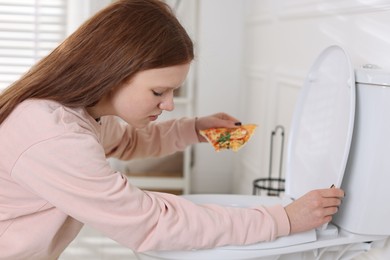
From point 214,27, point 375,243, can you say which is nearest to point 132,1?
point 375,243

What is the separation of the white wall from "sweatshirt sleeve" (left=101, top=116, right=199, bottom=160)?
4.39 feet

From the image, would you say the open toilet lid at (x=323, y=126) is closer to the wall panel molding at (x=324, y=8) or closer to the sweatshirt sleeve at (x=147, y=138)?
the wall panel molding at (x=324, y=8)

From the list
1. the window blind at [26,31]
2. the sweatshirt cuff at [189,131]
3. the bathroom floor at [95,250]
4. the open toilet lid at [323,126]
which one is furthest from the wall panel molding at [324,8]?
the window blind at [26,31]

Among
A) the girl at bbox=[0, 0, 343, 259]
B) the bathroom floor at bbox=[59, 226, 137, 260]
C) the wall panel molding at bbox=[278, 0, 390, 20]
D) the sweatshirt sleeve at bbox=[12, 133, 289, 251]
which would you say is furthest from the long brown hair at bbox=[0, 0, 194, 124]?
the bathroom floor at bbox=[59, 226, 137, 260]

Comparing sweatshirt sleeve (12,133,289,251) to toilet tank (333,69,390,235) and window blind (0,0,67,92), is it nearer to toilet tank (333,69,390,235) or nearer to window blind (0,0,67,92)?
toilet tank (333,69,390,235)

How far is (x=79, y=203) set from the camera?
3.32ft

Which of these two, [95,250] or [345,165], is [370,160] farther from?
[95,250]

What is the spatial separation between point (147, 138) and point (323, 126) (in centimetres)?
55

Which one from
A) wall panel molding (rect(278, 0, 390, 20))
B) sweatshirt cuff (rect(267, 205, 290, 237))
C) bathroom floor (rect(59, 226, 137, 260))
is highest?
wall panel molding (rect(278, 0, 390, 20))

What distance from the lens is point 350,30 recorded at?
56.2 inches

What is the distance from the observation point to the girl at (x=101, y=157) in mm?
1010

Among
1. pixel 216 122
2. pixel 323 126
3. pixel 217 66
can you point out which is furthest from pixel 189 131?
pixel 217 66

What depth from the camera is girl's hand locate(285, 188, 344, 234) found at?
1.08 meters

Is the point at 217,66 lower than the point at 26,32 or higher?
lower
